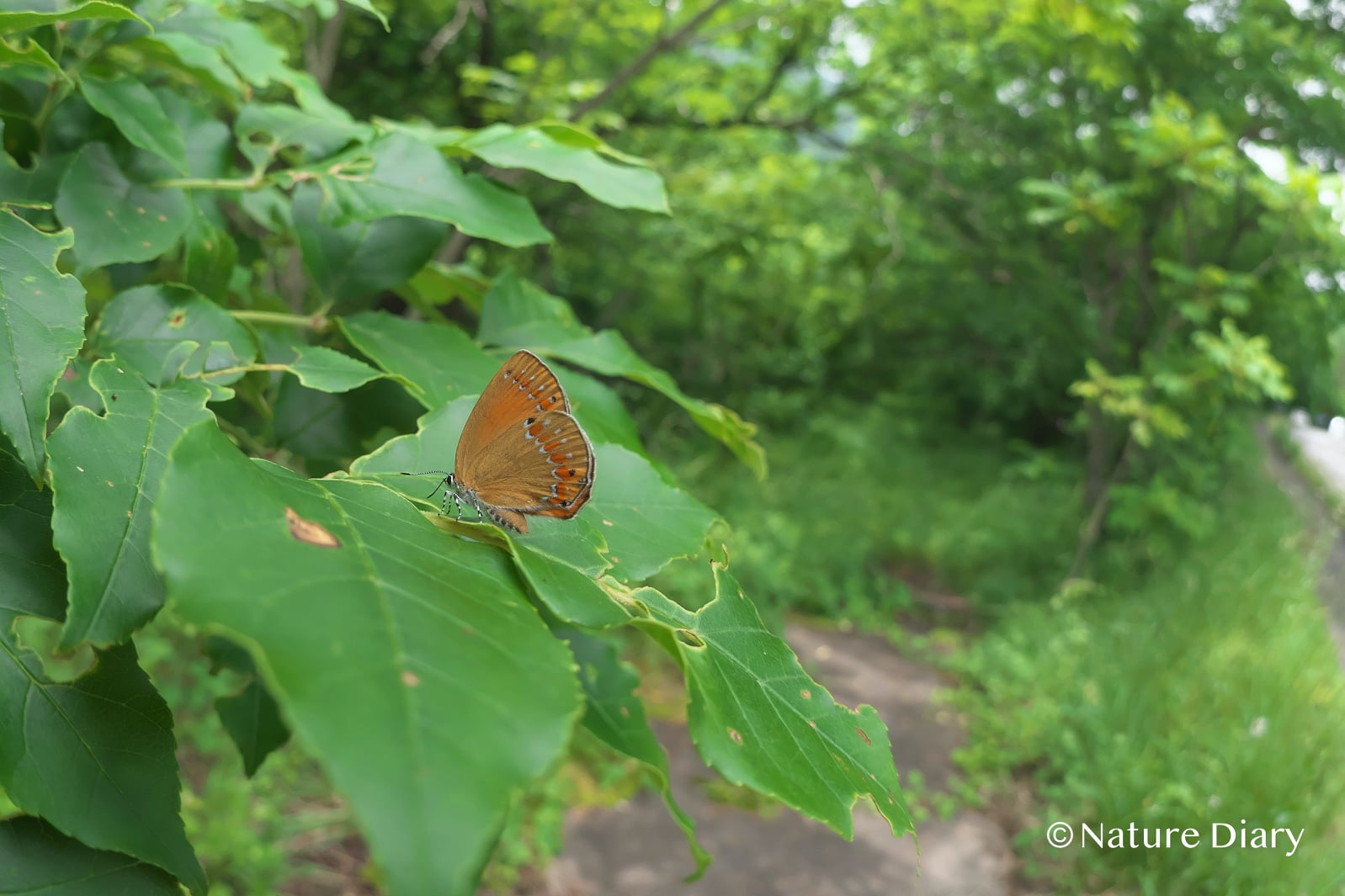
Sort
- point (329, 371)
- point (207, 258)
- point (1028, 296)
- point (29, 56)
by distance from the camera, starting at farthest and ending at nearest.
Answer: point (1028, 296) < point (207, 258) < point (329, 371) < point (29, 56)

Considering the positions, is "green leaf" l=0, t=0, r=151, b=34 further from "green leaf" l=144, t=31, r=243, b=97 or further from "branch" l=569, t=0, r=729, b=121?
"branch" l=569, t=0, r=729, b=121

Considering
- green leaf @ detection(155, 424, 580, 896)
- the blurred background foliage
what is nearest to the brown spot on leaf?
green leaf @ detection(155, 424, 580, 896)

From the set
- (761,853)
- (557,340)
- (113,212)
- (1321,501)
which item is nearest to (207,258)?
(113,212)

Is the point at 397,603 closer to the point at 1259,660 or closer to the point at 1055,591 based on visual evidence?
the point at 1259,660

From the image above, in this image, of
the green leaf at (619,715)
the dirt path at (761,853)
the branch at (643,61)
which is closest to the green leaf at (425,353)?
the green leaf at (619,715)

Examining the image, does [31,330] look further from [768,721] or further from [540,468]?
[768,721]

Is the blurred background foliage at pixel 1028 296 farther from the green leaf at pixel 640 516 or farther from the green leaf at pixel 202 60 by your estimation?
the green leaf at pixel 640 516

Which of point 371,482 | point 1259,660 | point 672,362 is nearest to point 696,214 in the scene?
point 672,362
